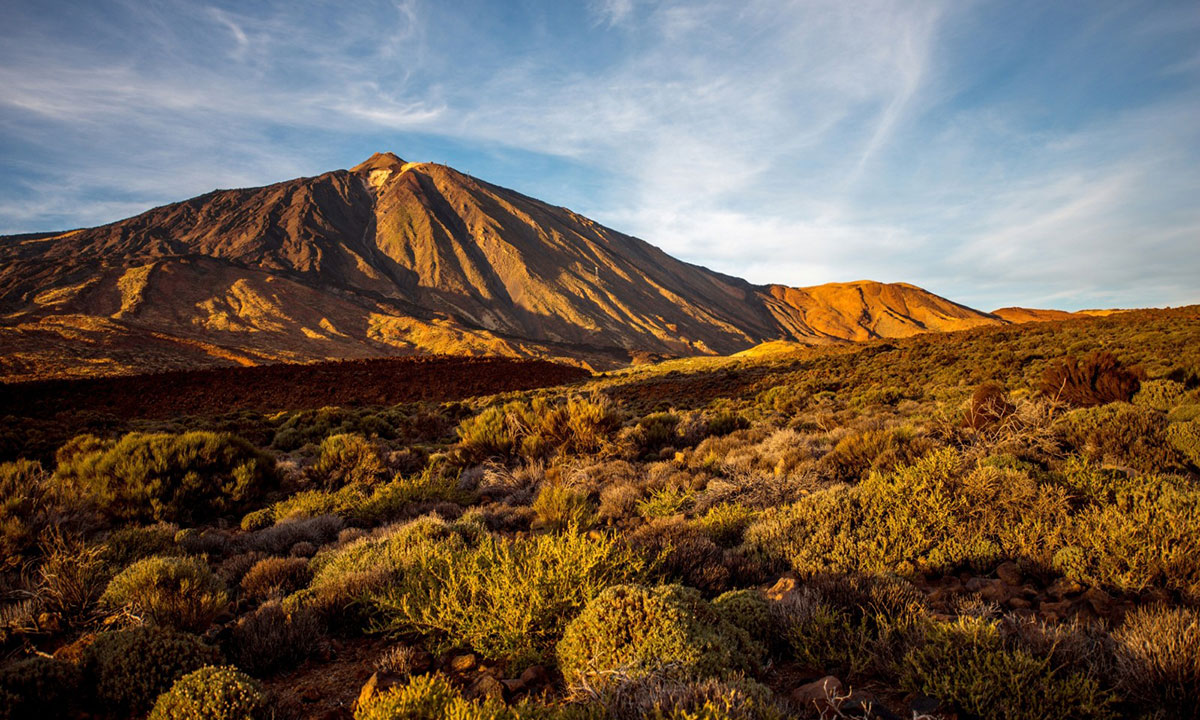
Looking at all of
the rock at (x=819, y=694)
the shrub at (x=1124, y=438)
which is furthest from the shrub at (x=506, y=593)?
the shrub at (x=1124, y=438)

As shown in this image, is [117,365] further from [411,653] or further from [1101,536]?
[1101,536]

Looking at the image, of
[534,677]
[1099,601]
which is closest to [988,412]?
[1099,601]

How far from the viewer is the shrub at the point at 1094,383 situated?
9375 millimetres

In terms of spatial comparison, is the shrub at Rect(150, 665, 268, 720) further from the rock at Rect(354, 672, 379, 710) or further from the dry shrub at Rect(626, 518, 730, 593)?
the dry shrub at Rect(626, 518, 730, 593)

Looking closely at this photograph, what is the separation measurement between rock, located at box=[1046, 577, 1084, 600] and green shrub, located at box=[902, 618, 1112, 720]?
3.12 feet

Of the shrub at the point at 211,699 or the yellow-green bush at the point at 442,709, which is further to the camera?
the shrub at the point at 211,699

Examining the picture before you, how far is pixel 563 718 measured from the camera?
2.06m

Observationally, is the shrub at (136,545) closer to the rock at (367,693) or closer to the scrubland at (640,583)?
the scrubland at (640,583)

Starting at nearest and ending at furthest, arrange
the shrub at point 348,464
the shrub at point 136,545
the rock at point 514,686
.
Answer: the rock at point 514,686 → the shrub at point 136,545 → the shrub at point 348,464

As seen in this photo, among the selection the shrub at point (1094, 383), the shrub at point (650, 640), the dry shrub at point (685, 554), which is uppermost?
the shrub at point (1094, 383)

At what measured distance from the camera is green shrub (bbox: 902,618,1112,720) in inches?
84.7

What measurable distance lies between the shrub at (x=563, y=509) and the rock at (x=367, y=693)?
2.41 meters

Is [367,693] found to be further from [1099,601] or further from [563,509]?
[1099,601]

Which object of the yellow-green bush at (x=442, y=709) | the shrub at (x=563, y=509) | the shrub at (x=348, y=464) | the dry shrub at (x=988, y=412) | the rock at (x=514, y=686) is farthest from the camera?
the shrub at (x=348, y=464)
